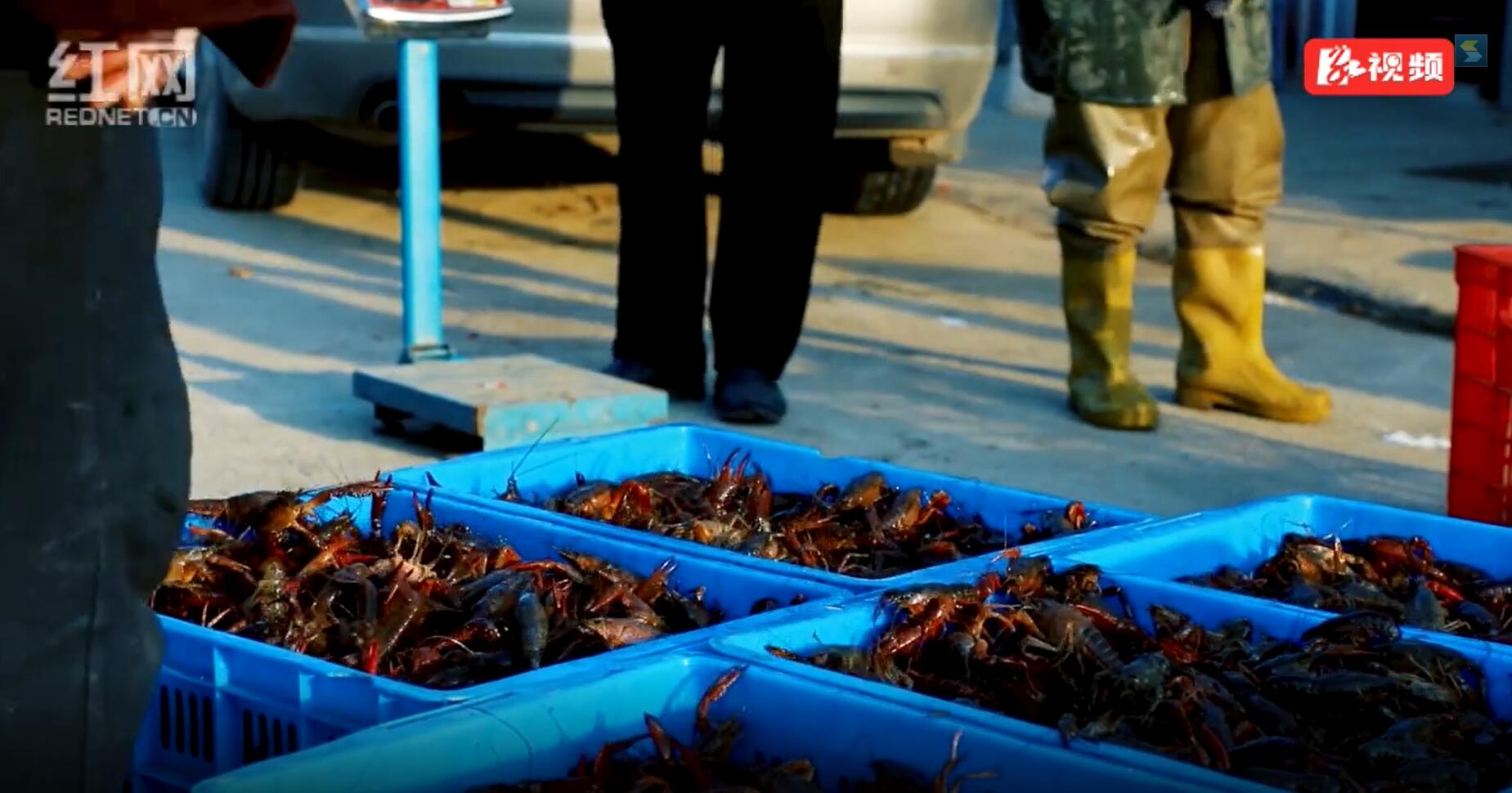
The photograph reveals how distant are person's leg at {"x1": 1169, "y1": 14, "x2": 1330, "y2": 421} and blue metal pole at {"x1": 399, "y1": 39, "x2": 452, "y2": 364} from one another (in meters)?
2.02

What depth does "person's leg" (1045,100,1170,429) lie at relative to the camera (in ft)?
18.2

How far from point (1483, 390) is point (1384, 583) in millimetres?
939

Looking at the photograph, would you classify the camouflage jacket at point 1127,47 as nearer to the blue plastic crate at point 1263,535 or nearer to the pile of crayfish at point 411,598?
the blue plastic crate at point 1263,535

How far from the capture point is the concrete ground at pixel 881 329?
5277 millimetres

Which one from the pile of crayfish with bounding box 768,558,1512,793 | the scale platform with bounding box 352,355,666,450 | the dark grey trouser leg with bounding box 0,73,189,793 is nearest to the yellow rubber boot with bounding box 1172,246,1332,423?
the scale platform with bounding box 352,355,666,450

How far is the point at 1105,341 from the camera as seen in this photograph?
5734 millimetres

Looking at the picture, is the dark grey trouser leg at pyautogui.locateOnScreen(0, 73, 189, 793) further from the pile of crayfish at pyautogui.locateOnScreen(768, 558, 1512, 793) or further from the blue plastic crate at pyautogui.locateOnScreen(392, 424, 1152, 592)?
the blue plastic crate at pyautogui.locateOnScreen(392, 424, 1152, 592)

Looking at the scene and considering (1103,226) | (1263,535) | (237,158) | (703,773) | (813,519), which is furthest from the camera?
(237,158)

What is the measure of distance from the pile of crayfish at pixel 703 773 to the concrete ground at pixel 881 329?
2.47 metres

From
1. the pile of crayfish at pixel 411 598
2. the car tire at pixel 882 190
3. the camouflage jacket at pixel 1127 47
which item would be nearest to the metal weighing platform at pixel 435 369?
the camouflage jacket at pixel 1127 47

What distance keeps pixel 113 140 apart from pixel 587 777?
889mm

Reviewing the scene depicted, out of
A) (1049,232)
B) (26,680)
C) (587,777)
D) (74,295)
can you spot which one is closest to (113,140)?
(74,295)

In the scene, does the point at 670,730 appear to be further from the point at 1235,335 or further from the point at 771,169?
the point at 1235,335

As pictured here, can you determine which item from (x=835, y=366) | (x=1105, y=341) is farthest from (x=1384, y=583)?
(x=835, y=366)
